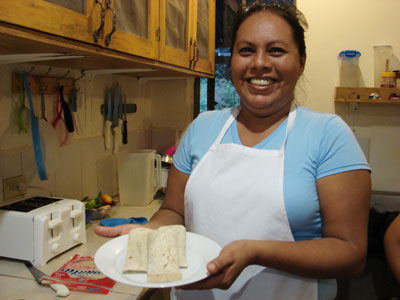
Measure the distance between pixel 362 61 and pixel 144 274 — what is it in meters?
2.11

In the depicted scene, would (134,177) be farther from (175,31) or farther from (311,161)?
(311,161)

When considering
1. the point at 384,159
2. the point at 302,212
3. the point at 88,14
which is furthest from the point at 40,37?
the point at 384,159

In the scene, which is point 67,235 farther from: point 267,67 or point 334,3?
point 334,3

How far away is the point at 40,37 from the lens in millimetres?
891

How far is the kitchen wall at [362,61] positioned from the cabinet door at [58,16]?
5.21 feet

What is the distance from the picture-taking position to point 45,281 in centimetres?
101

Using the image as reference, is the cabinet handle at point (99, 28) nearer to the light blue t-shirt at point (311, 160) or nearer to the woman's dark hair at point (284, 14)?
the woman's dark hair at point (284, 14)

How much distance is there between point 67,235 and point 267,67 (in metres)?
0.87


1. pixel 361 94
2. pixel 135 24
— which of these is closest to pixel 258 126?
pixel 135 24

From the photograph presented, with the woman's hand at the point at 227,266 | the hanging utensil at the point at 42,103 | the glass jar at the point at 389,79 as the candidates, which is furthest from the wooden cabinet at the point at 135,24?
the glass jar at the point at 389,79

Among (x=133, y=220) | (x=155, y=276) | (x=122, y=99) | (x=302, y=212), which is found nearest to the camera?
(x=155, y=276)

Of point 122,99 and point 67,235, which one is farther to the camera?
point 122,99

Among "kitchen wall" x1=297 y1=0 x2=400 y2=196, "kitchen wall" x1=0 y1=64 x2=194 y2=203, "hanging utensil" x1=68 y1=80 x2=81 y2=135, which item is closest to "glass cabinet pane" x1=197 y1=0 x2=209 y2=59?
"kitchen wall" x1=0 y1=64 x2=194 y2=203

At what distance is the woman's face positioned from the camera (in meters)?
0.96
